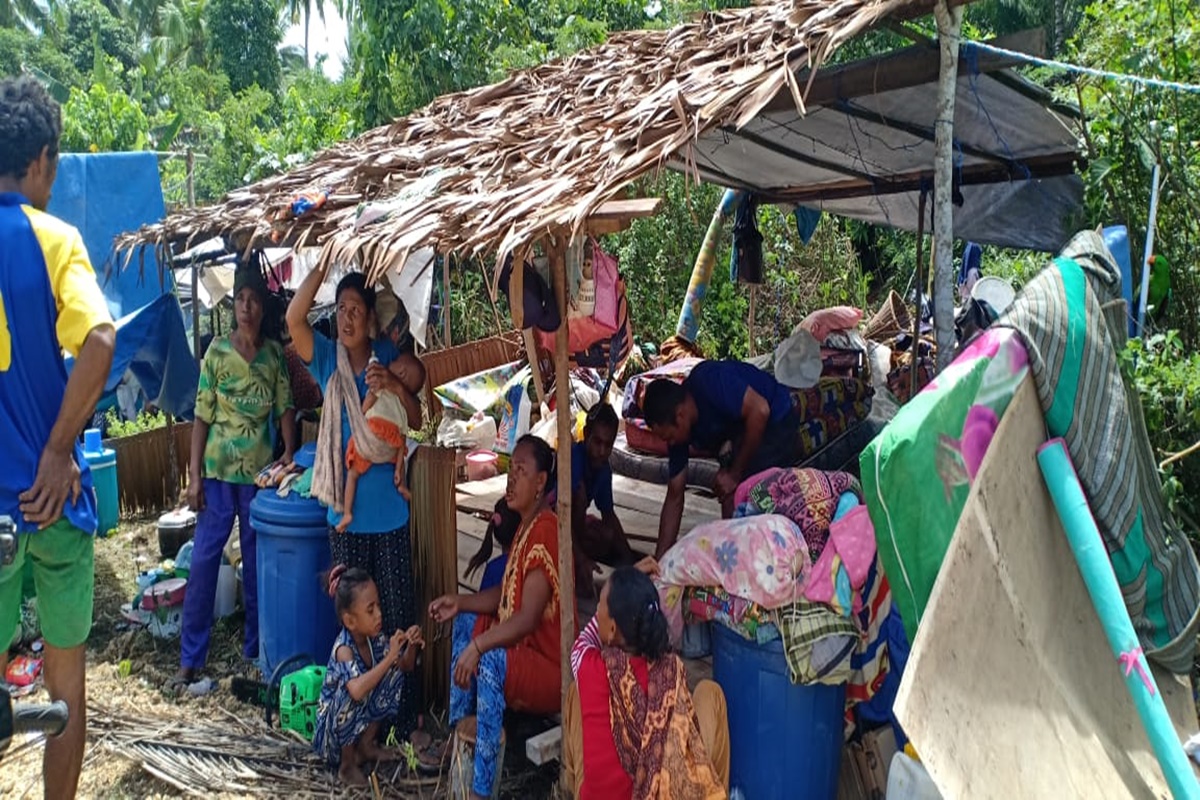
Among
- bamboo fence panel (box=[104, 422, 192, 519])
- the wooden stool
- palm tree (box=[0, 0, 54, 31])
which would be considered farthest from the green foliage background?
palm tree (box=[0, 0, 54, 31])

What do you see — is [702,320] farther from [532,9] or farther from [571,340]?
[571,340]

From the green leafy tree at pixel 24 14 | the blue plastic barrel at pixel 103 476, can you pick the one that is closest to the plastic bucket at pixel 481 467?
the blue plastic barrel at pixel 103 476

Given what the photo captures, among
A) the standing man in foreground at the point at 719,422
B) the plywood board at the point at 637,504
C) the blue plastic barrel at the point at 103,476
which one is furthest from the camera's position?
the blue plastic barrel at the point at 103,476

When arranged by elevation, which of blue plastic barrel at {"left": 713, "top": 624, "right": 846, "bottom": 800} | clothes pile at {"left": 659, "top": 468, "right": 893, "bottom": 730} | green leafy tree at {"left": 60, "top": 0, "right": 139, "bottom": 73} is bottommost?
blue plastic barrel at {"left": 713, "top": 624, "right": 846, "bottom": 800}

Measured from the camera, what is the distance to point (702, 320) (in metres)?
11.1

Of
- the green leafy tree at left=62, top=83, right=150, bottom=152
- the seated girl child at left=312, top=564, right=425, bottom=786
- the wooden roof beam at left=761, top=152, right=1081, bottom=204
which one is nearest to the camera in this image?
the seated girl child at left=312, top=564, right=425, bottom=786

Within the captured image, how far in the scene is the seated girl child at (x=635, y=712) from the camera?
3055 mm

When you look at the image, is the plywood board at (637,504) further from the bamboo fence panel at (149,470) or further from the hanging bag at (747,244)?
the bamboo fence panel at (149,470)

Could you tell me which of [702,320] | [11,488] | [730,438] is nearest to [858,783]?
[730,438]

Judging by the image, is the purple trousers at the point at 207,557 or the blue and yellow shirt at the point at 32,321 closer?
the blue and yellow shirt at the point at 32,321

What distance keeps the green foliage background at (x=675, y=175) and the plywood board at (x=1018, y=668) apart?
812mm

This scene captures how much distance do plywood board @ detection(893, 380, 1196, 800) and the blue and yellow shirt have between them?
9.32ft

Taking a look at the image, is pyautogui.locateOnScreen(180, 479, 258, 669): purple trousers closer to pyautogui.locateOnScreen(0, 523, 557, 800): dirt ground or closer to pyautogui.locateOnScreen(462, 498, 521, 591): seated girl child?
pyautogui.locateOnScreen(0, 523, 557, 800): dirt ground

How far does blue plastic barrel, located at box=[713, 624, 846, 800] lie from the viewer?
3.23 m
